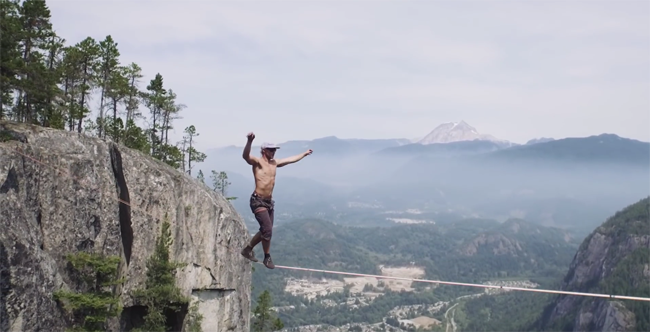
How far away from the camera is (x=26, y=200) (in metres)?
22.1

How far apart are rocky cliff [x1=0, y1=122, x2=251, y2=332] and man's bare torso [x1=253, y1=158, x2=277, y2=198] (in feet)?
39.0

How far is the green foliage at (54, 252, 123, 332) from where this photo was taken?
22.9m

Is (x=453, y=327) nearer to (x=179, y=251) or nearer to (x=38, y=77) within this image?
(x=179, y=251)

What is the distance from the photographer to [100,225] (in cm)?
2630

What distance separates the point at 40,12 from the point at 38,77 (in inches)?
247

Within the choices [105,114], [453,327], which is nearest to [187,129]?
[105,114]

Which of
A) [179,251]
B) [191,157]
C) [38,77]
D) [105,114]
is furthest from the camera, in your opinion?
[191,157]

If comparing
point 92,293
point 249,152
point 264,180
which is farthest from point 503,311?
point 249,152

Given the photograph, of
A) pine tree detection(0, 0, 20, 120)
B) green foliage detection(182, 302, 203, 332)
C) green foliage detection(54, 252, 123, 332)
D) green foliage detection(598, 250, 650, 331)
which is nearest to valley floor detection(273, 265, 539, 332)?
green foliage detection(598, 250, 650, 331)

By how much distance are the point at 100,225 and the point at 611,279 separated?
384 ft

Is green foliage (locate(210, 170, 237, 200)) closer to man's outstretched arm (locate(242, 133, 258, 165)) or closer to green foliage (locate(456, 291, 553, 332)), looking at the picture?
man's outstretched arm (locate(242, 133, 258, 165))

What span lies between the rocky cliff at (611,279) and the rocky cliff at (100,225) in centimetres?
8217

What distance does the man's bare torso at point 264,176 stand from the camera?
13.1 metres

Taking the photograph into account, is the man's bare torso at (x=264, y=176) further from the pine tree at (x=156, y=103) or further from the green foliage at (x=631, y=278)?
the green foliage at (x=631, y=278)
